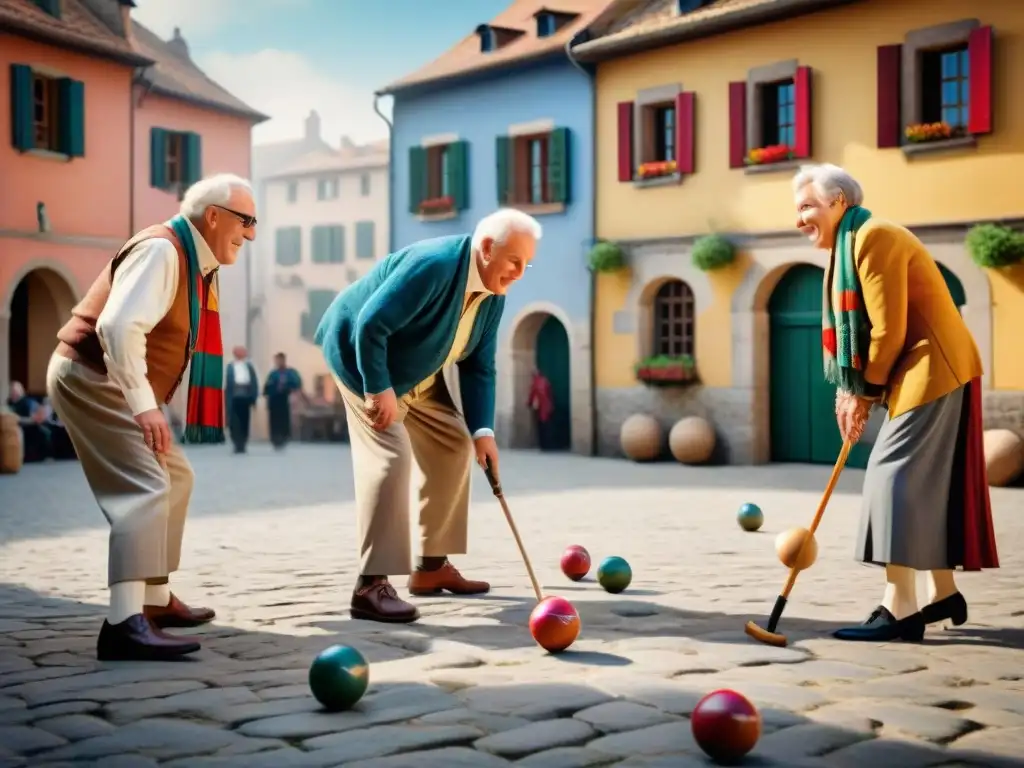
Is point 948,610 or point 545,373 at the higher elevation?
point 545,373

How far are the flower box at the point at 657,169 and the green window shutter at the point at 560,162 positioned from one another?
5.27 feet

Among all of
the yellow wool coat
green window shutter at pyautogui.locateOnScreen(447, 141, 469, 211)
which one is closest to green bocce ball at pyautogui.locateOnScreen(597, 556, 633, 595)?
the yellow wool coat

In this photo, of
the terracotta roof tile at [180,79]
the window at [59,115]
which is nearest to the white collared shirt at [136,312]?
the window at [59,115]

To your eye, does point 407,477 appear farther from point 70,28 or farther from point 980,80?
point 70,28

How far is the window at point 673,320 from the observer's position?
2052 cm

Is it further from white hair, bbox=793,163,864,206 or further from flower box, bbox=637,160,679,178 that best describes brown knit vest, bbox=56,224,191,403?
flower box, bbox=637,160,679,178

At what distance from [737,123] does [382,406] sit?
14317mm

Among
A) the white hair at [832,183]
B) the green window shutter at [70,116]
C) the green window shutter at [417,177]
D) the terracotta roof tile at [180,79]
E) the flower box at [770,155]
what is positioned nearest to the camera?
the white hair at [832,183]

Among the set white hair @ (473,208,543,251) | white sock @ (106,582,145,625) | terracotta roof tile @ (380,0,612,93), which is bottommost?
white sock @ (106,582,145,625)

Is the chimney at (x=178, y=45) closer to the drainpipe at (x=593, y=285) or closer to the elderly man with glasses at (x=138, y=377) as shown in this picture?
the drainpipe at (x=593, y=285)

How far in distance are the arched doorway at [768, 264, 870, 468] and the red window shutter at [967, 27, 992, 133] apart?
10.4ft

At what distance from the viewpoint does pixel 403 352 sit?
5941 mm

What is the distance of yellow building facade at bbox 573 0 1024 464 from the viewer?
53.0ft

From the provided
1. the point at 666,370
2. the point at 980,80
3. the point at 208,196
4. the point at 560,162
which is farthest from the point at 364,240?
the point at 208,196
